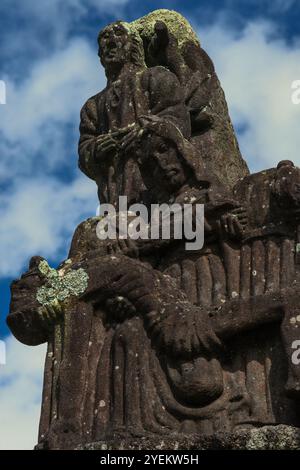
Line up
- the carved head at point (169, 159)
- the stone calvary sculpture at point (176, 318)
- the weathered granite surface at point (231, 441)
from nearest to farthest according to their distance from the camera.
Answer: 1. the weathered granite surface at point (231, 441)
2. the stone calvary sculpture at point (176, 318)
3. the carved head at point (169, 159)

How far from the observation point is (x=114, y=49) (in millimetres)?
14031

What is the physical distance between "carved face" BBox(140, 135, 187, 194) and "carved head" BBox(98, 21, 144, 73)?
2.32m

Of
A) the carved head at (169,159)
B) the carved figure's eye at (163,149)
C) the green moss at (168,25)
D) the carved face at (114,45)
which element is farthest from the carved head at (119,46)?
the carved figure's eye at (163,149)

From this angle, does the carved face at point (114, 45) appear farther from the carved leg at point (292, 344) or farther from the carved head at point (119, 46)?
the carved leg at point (292, 344)

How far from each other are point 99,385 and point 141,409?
0.52 m

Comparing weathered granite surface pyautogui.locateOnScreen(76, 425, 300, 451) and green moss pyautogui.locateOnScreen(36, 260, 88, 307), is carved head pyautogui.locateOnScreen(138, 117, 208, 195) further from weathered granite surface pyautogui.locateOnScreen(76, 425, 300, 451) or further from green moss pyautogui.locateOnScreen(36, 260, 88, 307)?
weathered granite surface pyautogui.locateOnScreen(76, 425, 300, 451)

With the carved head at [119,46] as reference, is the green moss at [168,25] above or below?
above

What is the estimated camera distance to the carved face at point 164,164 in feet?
38.8

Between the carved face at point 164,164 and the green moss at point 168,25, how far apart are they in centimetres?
271

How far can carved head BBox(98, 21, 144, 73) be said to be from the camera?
45.9ft

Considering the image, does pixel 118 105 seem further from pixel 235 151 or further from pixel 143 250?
pixel 143 250

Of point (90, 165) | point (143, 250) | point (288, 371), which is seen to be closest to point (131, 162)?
point (90, 165)

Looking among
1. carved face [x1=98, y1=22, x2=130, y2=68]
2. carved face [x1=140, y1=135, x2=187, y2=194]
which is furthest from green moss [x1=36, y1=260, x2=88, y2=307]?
carved face [x1=98, y1=22, x2=130, y2=68]
